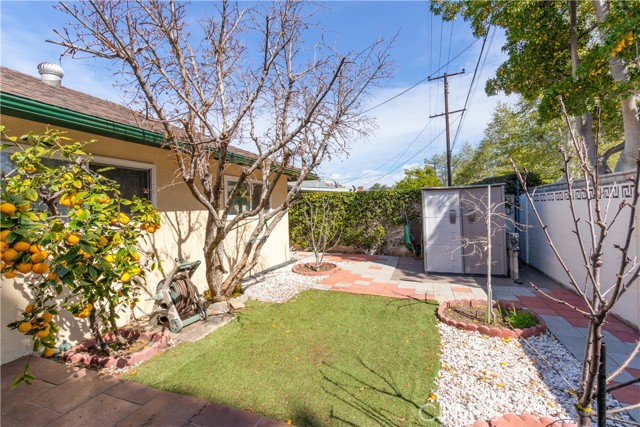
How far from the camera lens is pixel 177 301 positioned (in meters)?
4.39

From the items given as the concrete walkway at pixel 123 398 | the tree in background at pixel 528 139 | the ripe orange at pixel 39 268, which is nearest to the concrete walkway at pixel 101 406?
the concrete walkway at pixel 123 398

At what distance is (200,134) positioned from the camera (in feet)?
16.4

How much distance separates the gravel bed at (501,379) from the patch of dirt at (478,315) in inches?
13.5

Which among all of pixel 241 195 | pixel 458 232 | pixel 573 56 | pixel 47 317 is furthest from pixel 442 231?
pixel 47 317

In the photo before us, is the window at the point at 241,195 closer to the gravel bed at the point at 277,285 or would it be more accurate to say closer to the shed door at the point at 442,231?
the gravel bed at the point at 277,285

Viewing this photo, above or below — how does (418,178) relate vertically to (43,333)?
above

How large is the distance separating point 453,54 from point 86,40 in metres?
12.3

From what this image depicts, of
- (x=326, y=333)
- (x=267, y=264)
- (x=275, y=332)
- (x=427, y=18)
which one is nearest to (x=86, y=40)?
(x=275, y=332)

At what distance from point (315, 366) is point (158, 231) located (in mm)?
3569

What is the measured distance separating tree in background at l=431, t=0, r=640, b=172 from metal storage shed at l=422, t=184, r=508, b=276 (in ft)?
8.21

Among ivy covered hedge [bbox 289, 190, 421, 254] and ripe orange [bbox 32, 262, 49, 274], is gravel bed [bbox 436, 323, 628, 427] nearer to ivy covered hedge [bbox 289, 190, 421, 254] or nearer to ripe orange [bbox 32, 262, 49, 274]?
ripe orange [bbox 32, 262, 49, 274]

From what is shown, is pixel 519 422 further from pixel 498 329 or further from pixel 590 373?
pixel 498 329

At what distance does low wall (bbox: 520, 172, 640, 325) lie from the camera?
13.3 ft

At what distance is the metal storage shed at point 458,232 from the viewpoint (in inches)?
274
